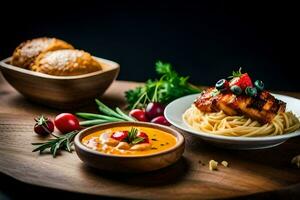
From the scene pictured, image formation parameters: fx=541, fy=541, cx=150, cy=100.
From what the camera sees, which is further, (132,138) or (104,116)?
(104,116)

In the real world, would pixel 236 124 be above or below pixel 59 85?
above

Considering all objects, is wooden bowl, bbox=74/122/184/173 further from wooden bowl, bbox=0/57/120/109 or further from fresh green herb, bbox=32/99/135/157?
wooden bowl, bbox=0/57/120/109

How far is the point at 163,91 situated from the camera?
4395mm

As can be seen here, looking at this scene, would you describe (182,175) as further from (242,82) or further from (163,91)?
(163,91)

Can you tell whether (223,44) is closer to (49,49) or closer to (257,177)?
(49,49)

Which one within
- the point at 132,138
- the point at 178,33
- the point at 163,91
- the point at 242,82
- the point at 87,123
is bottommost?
the point at 87,123

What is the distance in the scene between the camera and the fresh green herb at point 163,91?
4336mm

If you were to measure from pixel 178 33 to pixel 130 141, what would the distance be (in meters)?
2.59

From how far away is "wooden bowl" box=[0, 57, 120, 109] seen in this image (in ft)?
13.6

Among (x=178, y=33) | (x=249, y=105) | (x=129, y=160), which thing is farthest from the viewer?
(x=178, y=33)

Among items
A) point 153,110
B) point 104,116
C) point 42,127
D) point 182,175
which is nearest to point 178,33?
point 153,110

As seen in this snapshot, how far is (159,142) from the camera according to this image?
3176mm

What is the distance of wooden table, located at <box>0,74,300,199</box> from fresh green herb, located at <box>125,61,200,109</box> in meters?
0.86

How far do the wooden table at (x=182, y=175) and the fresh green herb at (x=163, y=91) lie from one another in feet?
2.82
